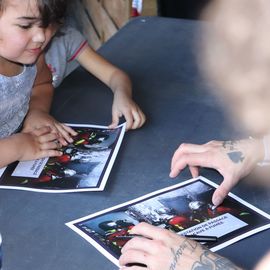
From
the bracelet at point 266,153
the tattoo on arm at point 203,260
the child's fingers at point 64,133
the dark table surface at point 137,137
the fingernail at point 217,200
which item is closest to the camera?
the tattoo on arm at point 203,260

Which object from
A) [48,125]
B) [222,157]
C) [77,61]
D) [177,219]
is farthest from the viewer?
[77,61]

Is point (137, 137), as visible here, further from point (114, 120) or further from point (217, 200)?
point (217, 200)

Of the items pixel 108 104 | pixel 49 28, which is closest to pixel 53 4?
pixel 49 28

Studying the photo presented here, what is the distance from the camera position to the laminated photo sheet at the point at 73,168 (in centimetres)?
125

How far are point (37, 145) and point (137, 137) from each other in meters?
0.25

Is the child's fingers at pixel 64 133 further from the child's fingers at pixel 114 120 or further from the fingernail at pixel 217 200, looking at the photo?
the fingernail at pixel 217 200

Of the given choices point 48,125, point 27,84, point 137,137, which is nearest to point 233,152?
point 137,137

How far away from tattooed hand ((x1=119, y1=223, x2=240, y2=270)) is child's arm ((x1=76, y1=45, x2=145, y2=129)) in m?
0.55

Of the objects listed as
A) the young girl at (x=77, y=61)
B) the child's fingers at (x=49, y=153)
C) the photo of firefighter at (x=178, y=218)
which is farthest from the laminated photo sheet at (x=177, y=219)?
the young girl at (x=77, y=61)

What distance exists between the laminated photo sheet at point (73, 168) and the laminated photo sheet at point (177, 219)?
114mm

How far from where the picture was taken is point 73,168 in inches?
51.6

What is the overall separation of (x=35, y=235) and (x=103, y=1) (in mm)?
2405

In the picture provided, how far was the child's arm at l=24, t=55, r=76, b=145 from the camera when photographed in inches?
57.6

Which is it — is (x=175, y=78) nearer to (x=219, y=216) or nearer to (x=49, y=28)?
(x=49, y=28)
